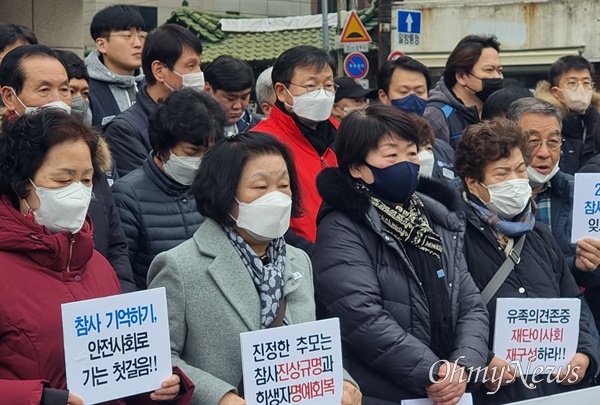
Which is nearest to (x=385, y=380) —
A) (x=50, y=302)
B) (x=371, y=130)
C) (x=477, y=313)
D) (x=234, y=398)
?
(x=477, y=313)

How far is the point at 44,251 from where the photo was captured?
A: 144 inches

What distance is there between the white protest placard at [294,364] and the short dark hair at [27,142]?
3.34 feet

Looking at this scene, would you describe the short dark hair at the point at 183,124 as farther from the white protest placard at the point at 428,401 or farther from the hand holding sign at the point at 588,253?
the hand holding sign at the point at 588,253

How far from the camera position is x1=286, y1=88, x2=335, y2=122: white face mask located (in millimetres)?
5906

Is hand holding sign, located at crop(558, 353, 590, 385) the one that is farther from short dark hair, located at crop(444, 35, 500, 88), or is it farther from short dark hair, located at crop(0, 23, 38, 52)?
short dark hair, located at crop(0, 23, 38, 52)

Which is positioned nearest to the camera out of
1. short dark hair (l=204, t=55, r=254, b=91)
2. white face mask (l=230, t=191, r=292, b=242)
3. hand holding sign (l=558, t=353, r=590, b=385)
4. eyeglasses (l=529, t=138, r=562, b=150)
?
white face mask (l=230, t=191, r=292, b=242)


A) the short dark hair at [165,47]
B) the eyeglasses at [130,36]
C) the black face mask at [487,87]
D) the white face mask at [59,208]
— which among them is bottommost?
the white face mask at [59,208]

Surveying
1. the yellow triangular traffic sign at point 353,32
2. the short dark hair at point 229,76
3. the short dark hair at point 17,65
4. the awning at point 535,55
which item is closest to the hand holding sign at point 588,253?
→ the short dark hair at point 229,76

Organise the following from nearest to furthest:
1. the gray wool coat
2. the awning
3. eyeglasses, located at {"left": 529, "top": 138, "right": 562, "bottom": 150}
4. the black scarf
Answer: the gray wool coat < the black scarf < eyeglasses, located at {"left": 529, "top": 138, "right": 562, "bottom": 150} < the awning

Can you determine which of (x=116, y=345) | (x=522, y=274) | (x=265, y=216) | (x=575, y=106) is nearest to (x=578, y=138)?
(x=575, y=106)

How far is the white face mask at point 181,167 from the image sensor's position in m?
5.03

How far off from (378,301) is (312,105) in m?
1.86

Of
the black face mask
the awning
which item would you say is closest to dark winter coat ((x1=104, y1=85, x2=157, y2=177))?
the black face mask

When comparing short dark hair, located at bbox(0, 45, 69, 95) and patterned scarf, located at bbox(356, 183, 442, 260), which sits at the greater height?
short dark hair, located at bbox(0, 45, 69, 95)
